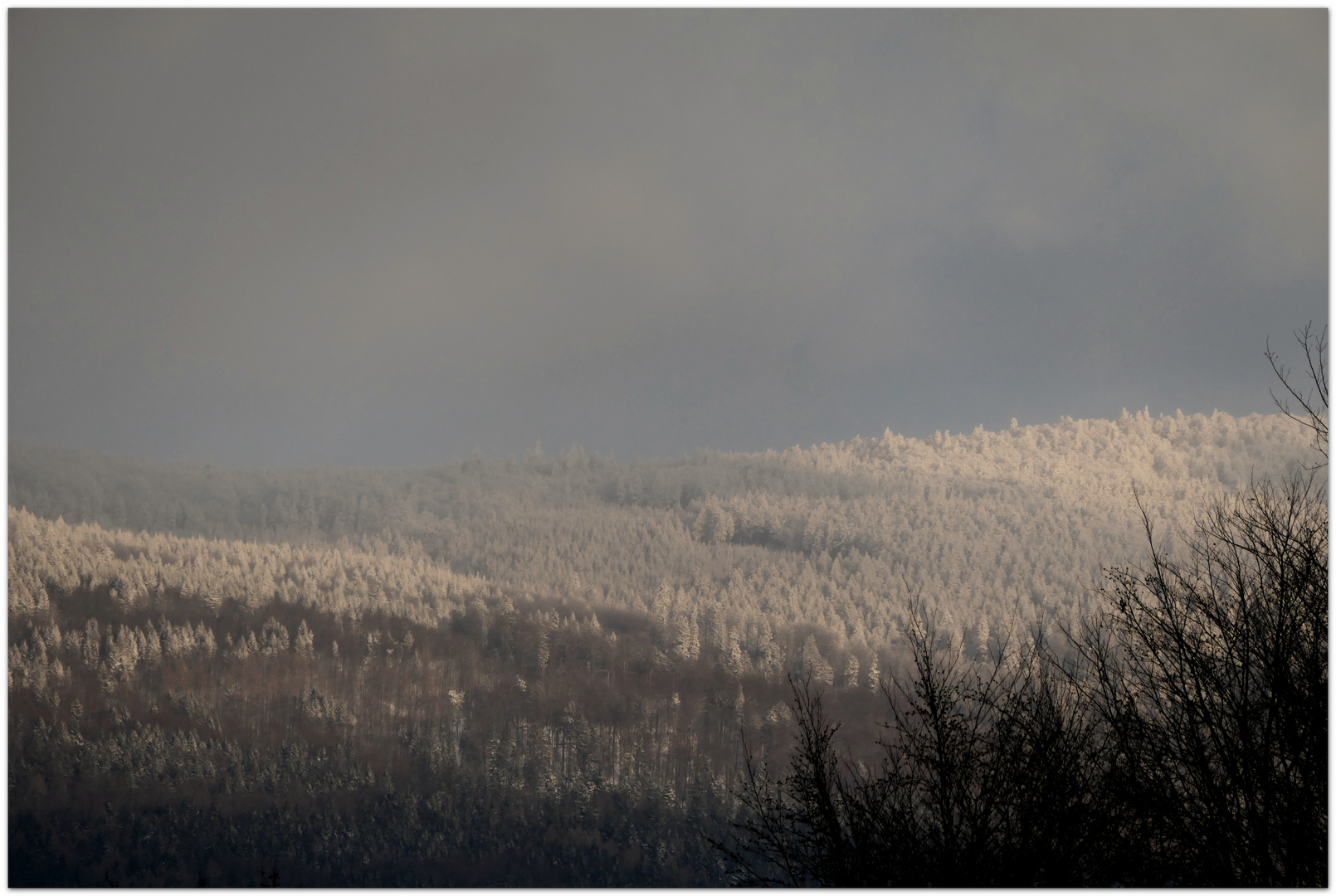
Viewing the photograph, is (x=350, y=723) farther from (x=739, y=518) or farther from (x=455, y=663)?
(x=739, y=518)

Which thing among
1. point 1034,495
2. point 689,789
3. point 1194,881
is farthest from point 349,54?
point 1034,495

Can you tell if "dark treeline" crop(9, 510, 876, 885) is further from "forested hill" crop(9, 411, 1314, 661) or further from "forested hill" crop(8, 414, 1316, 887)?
"forested hill" crop(9, 411, 1314, 661)

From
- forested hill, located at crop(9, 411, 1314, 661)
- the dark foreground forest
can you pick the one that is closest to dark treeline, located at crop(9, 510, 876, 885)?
the dark foreground forest

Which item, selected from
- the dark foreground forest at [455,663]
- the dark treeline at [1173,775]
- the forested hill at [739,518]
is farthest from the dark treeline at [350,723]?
the dark treeline at [1173,775]

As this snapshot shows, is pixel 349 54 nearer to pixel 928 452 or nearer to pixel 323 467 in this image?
pixel 323 467

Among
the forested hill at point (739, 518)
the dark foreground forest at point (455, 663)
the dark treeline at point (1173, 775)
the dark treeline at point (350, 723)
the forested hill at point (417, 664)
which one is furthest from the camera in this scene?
the forested hill at point (739, 518)

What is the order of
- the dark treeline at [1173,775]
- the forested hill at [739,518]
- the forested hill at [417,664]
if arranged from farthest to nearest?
the forested hill at [739,518] < the forested hill at [417,664] < the dark treeline at [1173,775]

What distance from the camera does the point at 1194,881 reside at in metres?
8.01

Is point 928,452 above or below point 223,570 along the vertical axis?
above

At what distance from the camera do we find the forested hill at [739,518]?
2786 cm

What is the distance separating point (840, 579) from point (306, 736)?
22.0 meters

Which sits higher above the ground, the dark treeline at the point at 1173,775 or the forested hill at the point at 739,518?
the forested hill at the point at 739,518

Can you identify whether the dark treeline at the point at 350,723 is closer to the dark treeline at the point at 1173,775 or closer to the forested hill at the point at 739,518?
the forested hill at the point at 739,518

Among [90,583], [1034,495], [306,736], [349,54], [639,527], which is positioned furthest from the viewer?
[1034,495]
